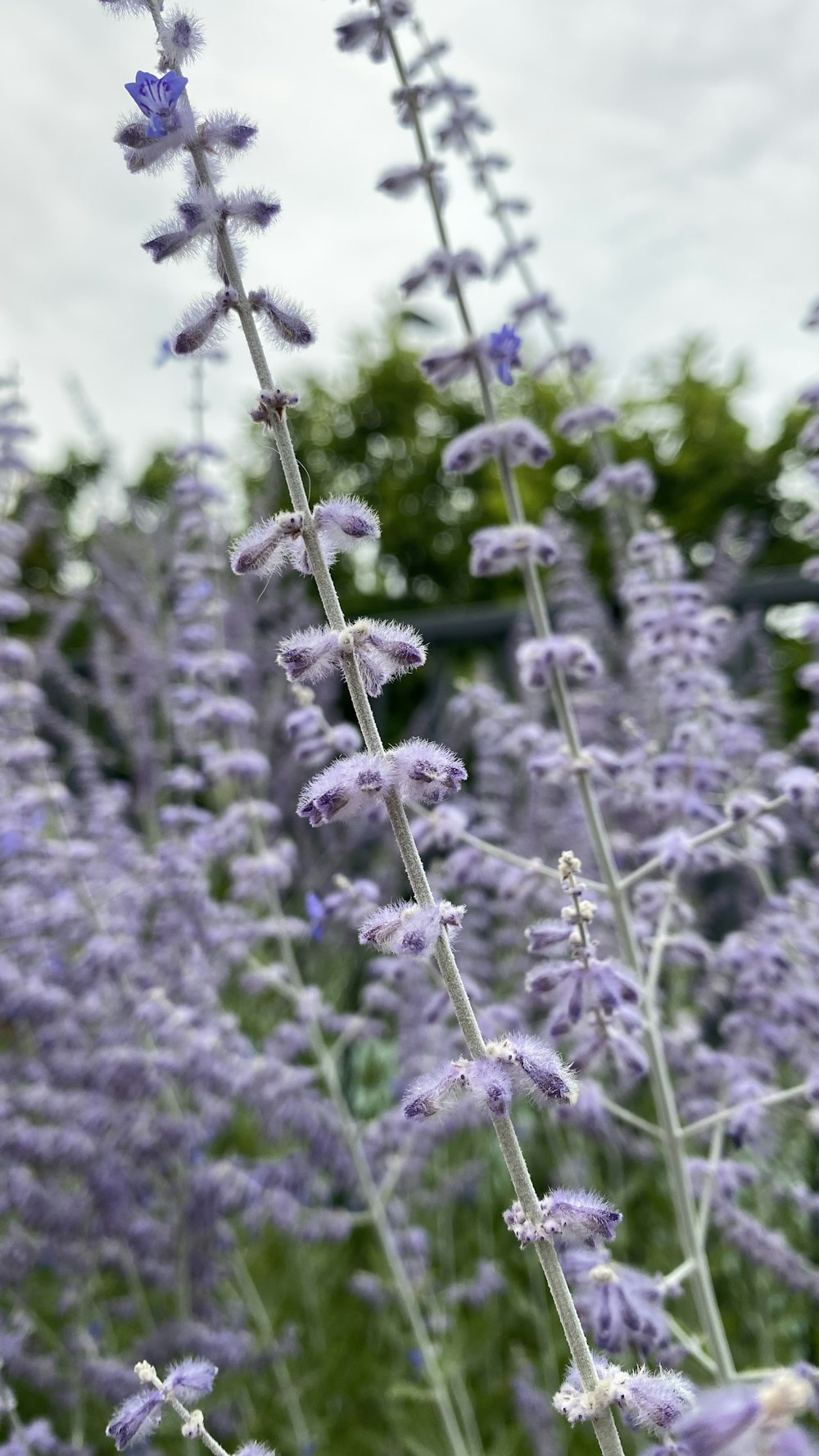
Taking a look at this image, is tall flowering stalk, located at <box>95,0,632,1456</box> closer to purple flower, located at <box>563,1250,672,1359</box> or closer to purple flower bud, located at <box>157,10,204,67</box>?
purple flower bud, located at <box>157,10,204,67</box>

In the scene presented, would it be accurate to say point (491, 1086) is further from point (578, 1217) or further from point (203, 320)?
point (203, 320)

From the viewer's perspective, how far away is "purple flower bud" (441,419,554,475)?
7.70 feet

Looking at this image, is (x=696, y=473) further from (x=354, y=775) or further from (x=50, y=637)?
(x=354, y=775)

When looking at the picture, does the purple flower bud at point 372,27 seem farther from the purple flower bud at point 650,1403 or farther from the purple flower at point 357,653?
the purple flower bud at point 650,1403

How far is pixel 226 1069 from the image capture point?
301cm

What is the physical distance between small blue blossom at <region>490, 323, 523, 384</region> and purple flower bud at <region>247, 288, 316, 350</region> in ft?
3.33

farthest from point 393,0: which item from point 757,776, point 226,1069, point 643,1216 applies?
point 643,1216

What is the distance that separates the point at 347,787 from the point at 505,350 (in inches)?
53.5

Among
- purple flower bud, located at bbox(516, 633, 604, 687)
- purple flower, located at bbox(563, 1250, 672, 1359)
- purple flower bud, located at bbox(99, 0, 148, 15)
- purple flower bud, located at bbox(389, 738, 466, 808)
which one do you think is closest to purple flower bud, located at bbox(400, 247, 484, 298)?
purple flower bud, located at bbox(516, 633, 604, 687)

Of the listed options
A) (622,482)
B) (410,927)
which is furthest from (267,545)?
(622,482)

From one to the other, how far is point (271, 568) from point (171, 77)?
0.50m

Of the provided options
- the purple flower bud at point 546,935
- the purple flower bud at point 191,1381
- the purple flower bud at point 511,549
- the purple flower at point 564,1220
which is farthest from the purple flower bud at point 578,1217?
the purple flower bud at point 511,549

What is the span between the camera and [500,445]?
2.37 meters

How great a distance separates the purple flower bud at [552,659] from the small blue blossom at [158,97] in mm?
1306
